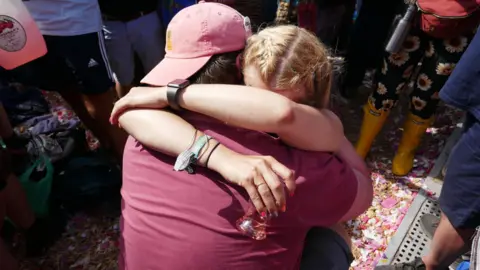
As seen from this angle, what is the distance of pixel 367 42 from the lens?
3484mm

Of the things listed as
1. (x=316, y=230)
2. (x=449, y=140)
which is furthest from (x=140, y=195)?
(x=449, y=140)

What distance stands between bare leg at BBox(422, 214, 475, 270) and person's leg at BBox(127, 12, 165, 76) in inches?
77.8

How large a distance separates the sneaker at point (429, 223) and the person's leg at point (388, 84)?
64cm

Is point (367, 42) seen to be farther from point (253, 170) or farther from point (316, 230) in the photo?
point (253, 170)

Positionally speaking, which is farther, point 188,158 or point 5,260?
point 5,260

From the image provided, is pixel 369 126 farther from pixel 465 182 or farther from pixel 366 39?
pixel 465 182

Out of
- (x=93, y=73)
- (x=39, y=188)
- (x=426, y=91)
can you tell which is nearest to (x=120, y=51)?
(x=93, y=73)

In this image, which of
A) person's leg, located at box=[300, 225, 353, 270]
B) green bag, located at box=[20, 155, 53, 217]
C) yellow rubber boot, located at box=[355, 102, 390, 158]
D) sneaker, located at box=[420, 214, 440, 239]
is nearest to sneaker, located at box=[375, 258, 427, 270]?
sneaker, located at box=[420, 214, 440, 239]

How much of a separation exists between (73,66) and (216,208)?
1.78 metres

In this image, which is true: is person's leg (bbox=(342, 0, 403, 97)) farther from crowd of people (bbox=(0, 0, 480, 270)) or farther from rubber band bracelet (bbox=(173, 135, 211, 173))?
rubber band bracelet (bbox=(173, 135, 211, 173))

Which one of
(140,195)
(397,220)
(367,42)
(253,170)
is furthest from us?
(367,42)

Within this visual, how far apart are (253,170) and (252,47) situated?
366mm

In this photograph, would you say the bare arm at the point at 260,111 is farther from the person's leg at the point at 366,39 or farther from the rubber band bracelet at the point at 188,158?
the person's leg at the point at 366,39

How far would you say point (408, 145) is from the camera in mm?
3004
